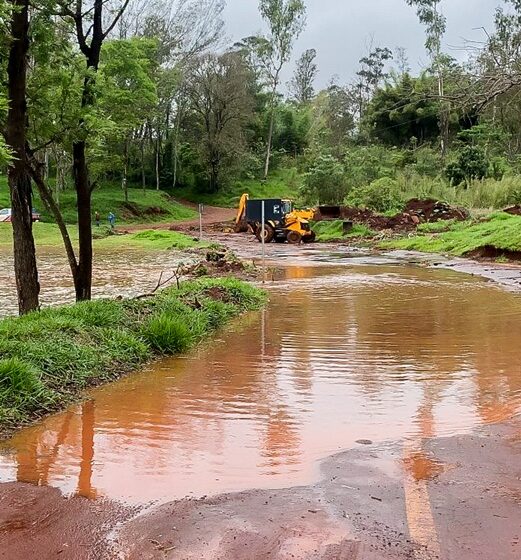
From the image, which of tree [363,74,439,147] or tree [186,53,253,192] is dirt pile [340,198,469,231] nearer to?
tree [363,74,439,147]

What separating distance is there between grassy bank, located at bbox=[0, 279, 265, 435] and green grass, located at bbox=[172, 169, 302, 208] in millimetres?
48088

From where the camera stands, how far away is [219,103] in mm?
58031

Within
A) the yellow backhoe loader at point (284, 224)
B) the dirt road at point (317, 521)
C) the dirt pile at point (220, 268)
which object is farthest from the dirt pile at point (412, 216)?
the dirt road at point (317, 521)

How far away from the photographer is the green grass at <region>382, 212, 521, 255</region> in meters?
22.9

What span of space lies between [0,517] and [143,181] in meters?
54.5

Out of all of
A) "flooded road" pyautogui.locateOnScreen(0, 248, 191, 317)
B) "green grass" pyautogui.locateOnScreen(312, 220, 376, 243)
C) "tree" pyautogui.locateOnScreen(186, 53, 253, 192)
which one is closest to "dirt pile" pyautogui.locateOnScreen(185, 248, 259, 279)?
"flooded road" pyautogui.locateOnScreen(0, 248, 191, 317)

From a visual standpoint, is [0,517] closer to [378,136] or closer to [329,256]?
[329,256]

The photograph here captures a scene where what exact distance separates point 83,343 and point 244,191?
5294cm

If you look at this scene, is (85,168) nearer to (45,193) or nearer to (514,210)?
(45,193)

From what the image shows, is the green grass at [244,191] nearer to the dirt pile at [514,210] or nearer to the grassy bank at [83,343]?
the dirt pile at [514,210]

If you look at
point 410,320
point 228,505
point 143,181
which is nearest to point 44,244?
point 143,181

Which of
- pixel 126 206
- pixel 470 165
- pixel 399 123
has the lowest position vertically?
pixel 126 206

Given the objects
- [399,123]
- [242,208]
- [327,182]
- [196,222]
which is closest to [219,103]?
[196,222]

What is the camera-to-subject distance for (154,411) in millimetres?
6355
